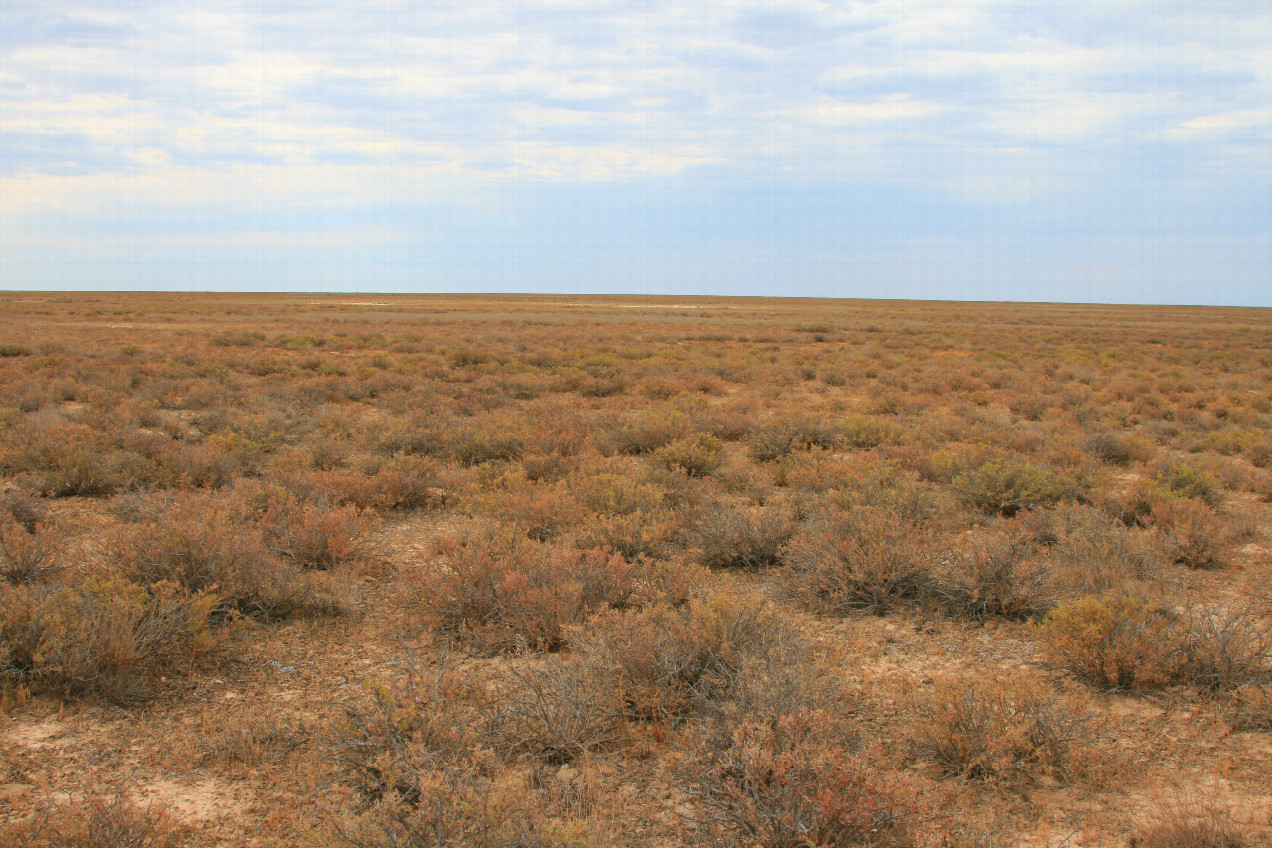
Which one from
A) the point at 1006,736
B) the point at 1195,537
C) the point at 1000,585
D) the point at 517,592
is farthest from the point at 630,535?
the point at 1195,537

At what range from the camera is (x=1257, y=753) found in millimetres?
3396

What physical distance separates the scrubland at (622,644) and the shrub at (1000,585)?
2cm

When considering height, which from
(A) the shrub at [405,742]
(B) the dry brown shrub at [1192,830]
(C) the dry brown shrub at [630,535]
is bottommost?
(B) the dry brown shrub at [1192,830]

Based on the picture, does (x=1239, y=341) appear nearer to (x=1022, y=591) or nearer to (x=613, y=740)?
(x=1022, y=591)

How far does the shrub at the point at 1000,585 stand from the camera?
16.2 ft

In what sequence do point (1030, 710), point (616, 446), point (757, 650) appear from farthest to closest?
point (616, 446), point (757, 650), point (1030, 710)

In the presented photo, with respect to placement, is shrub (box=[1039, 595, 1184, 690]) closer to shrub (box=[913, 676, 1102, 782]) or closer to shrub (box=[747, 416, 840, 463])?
shrub (box=[913, 676, 1102, 782])

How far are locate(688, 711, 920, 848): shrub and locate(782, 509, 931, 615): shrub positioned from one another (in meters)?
2.28

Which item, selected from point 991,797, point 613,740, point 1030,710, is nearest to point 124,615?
point 613,740

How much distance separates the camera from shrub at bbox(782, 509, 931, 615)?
5137 millimetres

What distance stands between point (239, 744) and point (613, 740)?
172 centimetres

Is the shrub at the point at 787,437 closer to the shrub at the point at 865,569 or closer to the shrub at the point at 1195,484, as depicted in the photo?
the shrub at the point at 1195,484

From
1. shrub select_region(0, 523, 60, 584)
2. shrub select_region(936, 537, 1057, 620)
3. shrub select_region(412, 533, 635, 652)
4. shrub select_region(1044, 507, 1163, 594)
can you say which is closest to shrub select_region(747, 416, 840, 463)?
shrub select_region(1044, 507, 1163, 594)

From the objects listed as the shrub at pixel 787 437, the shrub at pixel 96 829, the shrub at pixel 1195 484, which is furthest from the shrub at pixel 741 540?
the shrub at pixel 1195 484
